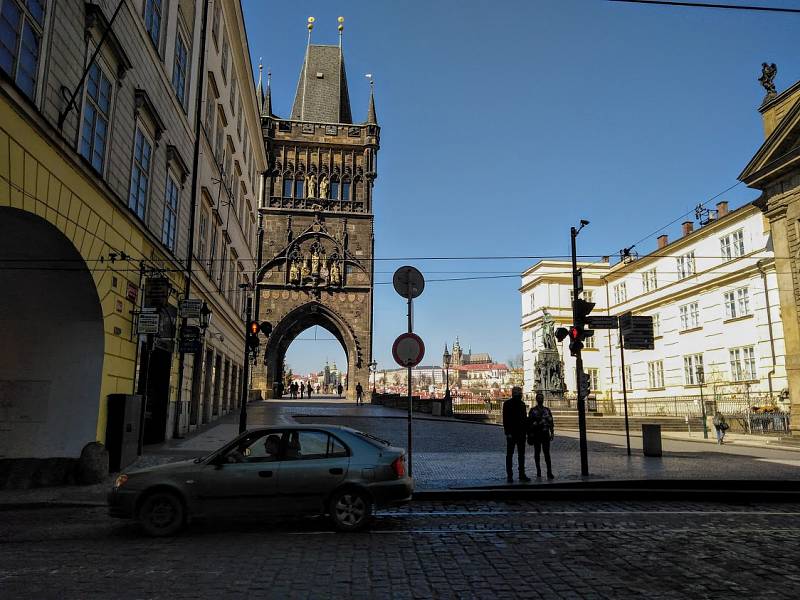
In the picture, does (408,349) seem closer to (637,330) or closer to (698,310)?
(637,330)

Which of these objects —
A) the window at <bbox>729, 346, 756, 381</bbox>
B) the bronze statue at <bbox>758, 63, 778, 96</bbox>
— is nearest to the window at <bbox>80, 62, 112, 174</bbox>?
the bronze statue at <bbox>758, 63, 778, 96</bbox>

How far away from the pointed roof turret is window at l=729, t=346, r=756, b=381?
46.6 metres

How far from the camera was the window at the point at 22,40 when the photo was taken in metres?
8.23

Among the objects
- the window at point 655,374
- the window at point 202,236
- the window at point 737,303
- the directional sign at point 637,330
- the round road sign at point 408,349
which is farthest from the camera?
the window at point 655,374

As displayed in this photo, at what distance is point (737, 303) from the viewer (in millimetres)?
33844

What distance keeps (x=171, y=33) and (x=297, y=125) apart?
44.9 m

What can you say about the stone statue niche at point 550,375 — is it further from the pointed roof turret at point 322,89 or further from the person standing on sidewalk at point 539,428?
the pointed roof turret at point 322,89

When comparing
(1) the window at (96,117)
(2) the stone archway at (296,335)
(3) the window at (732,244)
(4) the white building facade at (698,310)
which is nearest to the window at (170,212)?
(1) the window at (96,117)

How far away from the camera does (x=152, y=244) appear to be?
1526 cm

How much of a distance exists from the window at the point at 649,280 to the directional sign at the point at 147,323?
4013 cm

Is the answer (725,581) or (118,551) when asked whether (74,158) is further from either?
(725,581)

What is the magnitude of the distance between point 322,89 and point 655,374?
46442 millimetres

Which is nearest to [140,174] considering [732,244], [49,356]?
[49,356]

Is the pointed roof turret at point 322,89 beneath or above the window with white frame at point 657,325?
above
